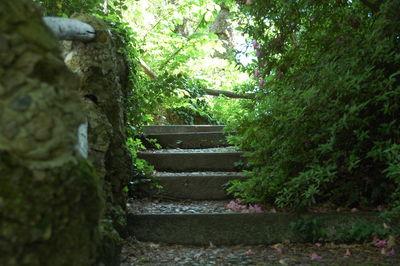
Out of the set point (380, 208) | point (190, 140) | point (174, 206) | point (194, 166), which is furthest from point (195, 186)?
point (380, 208)

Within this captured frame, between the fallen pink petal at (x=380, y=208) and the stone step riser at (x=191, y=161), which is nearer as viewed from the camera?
the fallen pink petal at (x=380, y=208)

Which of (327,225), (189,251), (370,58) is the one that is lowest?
(189,251)

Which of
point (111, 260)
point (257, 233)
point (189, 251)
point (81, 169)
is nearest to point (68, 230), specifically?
point (81, 169)

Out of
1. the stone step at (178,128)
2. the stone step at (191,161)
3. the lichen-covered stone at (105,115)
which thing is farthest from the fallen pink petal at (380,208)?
the stone step at (178,128)

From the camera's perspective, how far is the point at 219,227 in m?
3.11

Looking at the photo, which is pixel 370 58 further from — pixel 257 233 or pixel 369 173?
pixel 257 233

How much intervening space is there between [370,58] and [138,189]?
2245 mm

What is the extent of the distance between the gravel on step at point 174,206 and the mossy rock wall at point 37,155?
238 centimetres

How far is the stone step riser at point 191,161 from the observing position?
4348 millimetres

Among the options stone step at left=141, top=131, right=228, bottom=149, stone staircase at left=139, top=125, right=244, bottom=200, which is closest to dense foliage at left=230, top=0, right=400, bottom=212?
stone staircase at left=139, top=125, right=244, bottom=200

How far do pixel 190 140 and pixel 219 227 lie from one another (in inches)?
87.7

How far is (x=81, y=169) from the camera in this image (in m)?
1.06

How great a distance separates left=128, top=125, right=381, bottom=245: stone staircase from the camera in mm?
3031

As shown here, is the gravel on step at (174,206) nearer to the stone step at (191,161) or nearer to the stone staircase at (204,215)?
the stone staircase at (204,215)
